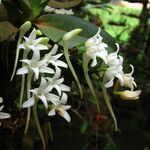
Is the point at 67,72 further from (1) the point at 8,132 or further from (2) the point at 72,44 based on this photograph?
(1) the point at 8,132

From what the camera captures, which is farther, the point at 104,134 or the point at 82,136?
the point at 82,136

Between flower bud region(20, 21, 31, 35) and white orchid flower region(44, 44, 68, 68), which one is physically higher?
flower bud region(20, 21, 31, 35)

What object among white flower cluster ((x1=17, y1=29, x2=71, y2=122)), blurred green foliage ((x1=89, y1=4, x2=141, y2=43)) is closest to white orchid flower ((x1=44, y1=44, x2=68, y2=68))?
white flower cluster ((x1=17, y1=29, x2=71, y2=122))

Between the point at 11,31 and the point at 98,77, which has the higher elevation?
the point at 11,31

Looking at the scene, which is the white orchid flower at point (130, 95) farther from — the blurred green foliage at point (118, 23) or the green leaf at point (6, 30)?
the blurred green foliage at point (118, 23)

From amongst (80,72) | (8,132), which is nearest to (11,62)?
(80,72)

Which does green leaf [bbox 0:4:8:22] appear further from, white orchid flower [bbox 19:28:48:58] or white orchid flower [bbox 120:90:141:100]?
white orchid flower [bbox 120:90:141:100]
